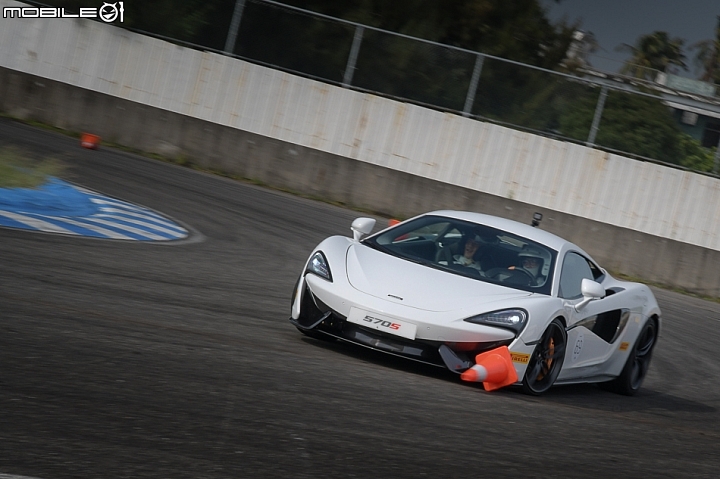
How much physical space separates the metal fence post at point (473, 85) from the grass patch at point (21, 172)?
27.8ft

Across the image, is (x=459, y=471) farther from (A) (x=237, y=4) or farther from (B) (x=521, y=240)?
(A) (x=237, y=4)

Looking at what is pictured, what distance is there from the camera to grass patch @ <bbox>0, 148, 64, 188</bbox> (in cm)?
1184

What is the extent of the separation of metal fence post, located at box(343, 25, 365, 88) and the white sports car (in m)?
11.8

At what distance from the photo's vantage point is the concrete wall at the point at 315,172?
57.3 feet

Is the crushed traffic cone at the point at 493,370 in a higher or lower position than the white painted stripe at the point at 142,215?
higher

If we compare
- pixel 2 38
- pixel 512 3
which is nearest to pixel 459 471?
pixel 2 38

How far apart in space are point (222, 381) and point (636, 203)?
14130mm

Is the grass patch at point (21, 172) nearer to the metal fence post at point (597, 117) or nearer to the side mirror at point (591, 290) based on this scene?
the side mirror at point (591, 290)

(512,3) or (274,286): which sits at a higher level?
(512,3)

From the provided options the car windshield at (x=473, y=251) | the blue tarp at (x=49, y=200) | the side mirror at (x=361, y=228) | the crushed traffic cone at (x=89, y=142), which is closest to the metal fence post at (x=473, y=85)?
the crushed traffic cone at (x=89, y=142)

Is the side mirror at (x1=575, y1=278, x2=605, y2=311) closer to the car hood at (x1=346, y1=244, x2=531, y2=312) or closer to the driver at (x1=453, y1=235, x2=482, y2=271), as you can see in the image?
the car hood at (x1=346, y1=244, x2=531, y2=312)

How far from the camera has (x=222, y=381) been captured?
17.5ft

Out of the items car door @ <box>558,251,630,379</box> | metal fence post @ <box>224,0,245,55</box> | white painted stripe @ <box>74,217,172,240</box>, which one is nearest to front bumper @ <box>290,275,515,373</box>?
car door @ <box>558,251,630,379</box>

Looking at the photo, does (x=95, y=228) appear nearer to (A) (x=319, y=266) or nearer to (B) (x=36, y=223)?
(B) (x=36, y=223)
